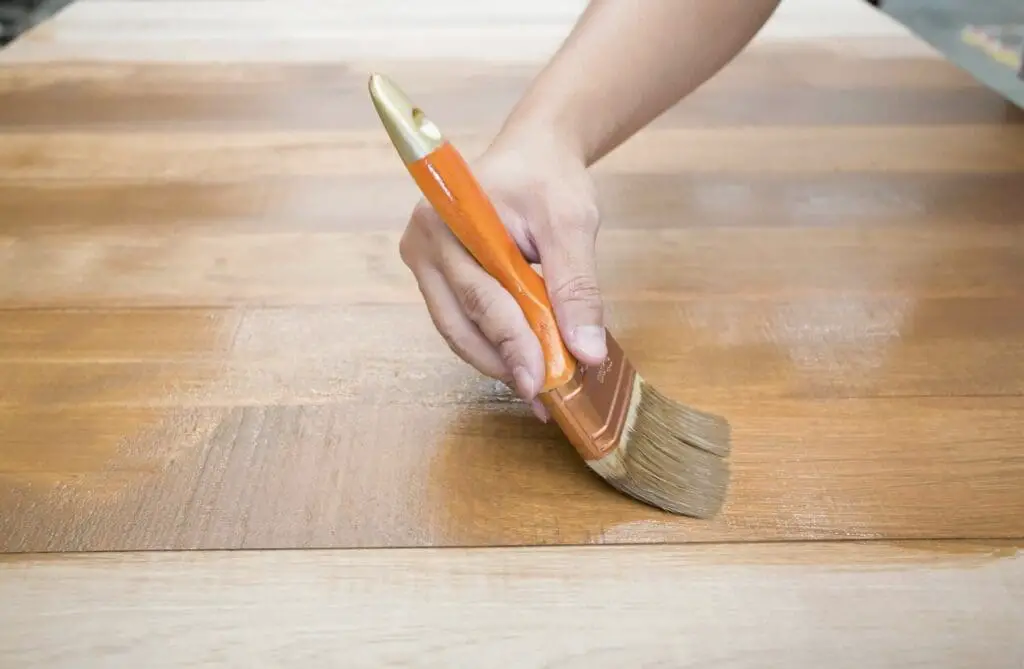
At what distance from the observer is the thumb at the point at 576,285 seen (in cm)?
50

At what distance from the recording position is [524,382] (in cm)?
49

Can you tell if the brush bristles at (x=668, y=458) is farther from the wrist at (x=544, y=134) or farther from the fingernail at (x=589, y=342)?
the wrist at (x=544, y=134)

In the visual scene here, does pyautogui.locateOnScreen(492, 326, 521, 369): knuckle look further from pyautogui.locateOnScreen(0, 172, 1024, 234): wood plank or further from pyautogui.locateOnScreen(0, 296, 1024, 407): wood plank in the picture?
pyautogui.locateOnScreen(0, 172, 1024, 234): wood plank

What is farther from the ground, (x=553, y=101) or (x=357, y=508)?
(x=553, y=101)

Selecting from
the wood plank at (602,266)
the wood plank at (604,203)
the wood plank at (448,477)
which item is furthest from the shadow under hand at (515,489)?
the wood plank at (604,203)

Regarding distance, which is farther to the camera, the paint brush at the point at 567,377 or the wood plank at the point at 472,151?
the wood plank at the point at 472,151

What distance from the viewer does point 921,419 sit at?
56 cm

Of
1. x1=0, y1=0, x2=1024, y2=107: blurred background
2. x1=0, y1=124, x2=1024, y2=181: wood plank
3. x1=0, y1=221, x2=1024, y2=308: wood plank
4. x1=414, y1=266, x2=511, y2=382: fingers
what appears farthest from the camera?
x1=0, y1=0, x2=1024, y2=107: blurred background

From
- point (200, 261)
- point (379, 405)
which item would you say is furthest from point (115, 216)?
point (379, 405)

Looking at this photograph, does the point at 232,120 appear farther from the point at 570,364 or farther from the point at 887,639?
the point at 887,639

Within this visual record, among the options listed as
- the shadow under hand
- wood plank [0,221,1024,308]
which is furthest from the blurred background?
the shadow under hand

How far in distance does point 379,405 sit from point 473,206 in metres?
0.15

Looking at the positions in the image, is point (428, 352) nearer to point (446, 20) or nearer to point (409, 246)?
point (409, 246)

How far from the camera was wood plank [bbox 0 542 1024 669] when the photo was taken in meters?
0.42
